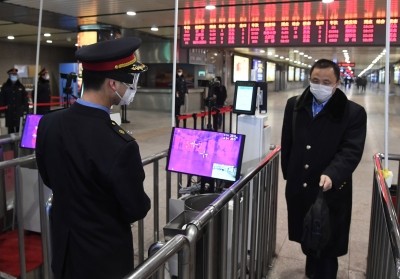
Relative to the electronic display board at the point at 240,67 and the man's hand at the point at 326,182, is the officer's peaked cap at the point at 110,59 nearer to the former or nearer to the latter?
the man's hand at the point at 326,182

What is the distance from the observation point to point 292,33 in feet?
29.3

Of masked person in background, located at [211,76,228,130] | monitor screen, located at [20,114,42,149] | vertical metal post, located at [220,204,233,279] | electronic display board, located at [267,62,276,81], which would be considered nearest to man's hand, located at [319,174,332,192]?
vertical metal post, located at [220,204,233,279]

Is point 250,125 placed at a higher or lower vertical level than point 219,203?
higher

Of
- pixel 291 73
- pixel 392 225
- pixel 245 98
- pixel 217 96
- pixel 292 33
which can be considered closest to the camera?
pixel 392 225

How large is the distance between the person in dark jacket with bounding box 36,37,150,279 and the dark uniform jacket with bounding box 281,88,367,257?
136cm

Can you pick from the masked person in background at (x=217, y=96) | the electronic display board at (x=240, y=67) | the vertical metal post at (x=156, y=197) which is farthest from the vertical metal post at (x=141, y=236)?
the electronic display board at (x=240, y=67)

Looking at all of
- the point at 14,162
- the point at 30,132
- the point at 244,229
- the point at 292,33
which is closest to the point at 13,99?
the point at 30,132

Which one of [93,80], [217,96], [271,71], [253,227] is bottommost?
[253,227]

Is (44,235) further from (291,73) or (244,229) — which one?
(291,73)

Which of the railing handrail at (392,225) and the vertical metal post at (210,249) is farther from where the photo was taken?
the vertical metal post at (210,249)

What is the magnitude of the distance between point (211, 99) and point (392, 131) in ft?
24.3

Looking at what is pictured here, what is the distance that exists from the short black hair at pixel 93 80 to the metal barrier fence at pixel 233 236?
638mm

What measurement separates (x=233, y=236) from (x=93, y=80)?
1.15 metres

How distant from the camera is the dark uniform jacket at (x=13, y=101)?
328 inches
